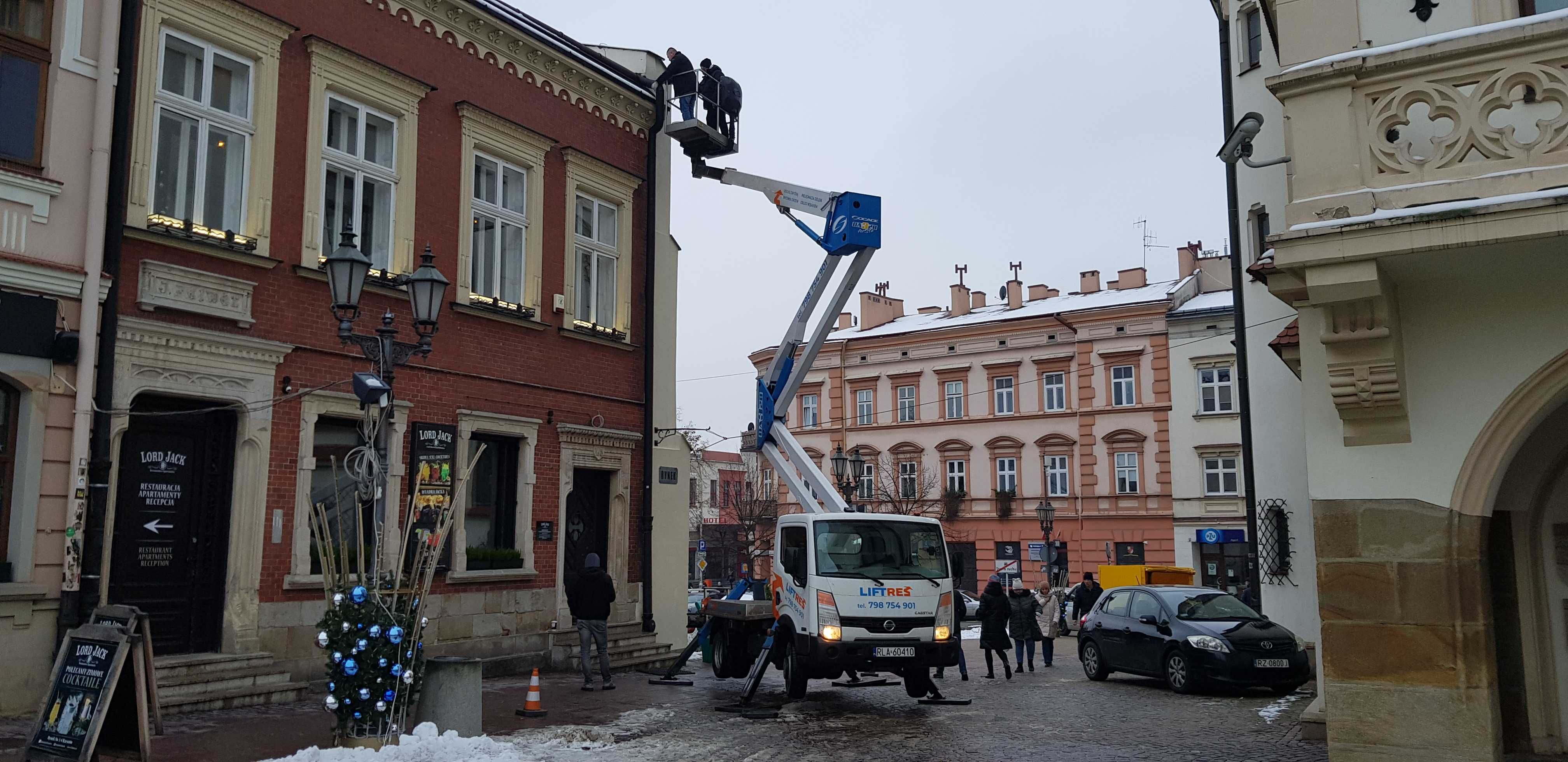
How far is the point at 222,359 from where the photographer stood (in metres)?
12.7

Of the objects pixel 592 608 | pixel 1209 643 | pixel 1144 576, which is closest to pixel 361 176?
pixel 592 608

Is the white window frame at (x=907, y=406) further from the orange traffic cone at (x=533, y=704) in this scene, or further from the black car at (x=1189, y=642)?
the orange traffic cone at (x=533, y=704)

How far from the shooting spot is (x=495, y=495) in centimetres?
1673

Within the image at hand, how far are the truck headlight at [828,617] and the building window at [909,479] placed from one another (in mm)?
37794

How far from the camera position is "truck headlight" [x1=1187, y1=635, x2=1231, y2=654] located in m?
15.2

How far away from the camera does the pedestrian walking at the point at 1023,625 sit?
19.3m

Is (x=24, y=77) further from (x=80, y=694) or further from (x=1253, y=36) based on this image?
(x=1253, y=36)

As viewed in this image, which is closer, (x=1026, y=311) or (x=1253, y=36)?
(x=1253, y=36)

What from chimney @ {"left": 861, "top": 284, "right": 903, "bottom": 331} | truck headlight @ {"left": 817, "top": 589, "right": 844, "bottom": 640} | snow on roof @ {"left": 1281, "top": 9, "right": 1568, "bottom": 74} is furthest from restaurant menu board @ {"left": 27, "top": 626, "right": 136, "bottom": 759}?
chimney @ {"left": 861, "top": 284, "right": 903, "bottom": 331}

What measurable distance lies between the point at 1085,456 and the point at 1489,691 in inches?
1603

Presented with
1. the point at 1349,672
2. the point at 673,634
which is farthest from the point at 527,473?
the point at 1349,672

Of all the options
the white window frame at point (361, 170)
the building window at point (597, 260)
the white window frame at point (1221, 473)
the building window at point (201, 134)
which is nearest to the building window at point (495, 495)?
the building window at point (597, 260)

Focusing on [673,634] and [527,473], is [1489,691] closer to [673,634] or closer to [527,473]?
[527,473]

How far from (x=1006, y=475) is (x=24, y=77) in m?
42.0
